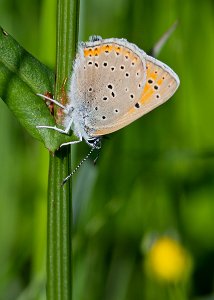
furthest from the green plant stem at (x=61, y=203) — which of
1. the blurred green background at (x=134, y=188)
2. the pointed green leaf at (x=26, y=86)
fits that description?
the blurred green background at (x=134, y=188)

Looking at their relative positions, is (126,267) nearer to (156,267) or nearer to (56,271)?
(156,267)

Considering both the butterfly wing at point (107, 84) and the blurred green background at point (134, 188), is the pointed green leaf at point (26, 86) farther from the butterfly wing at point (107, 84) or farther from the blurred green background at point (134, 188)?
the blurred green background at point (134, 188)

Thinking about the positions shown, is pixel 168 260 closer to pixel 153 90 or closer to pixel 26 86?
pixel 153 90

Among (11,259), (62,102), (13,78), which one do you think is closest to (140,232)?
(11,259)

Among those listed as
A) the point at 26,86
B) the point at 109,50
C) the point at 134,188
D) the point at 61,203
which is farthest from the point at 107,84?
the point at 134,188

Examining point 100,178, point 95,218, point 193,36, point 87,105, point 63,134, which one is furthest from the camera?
point 193,36
